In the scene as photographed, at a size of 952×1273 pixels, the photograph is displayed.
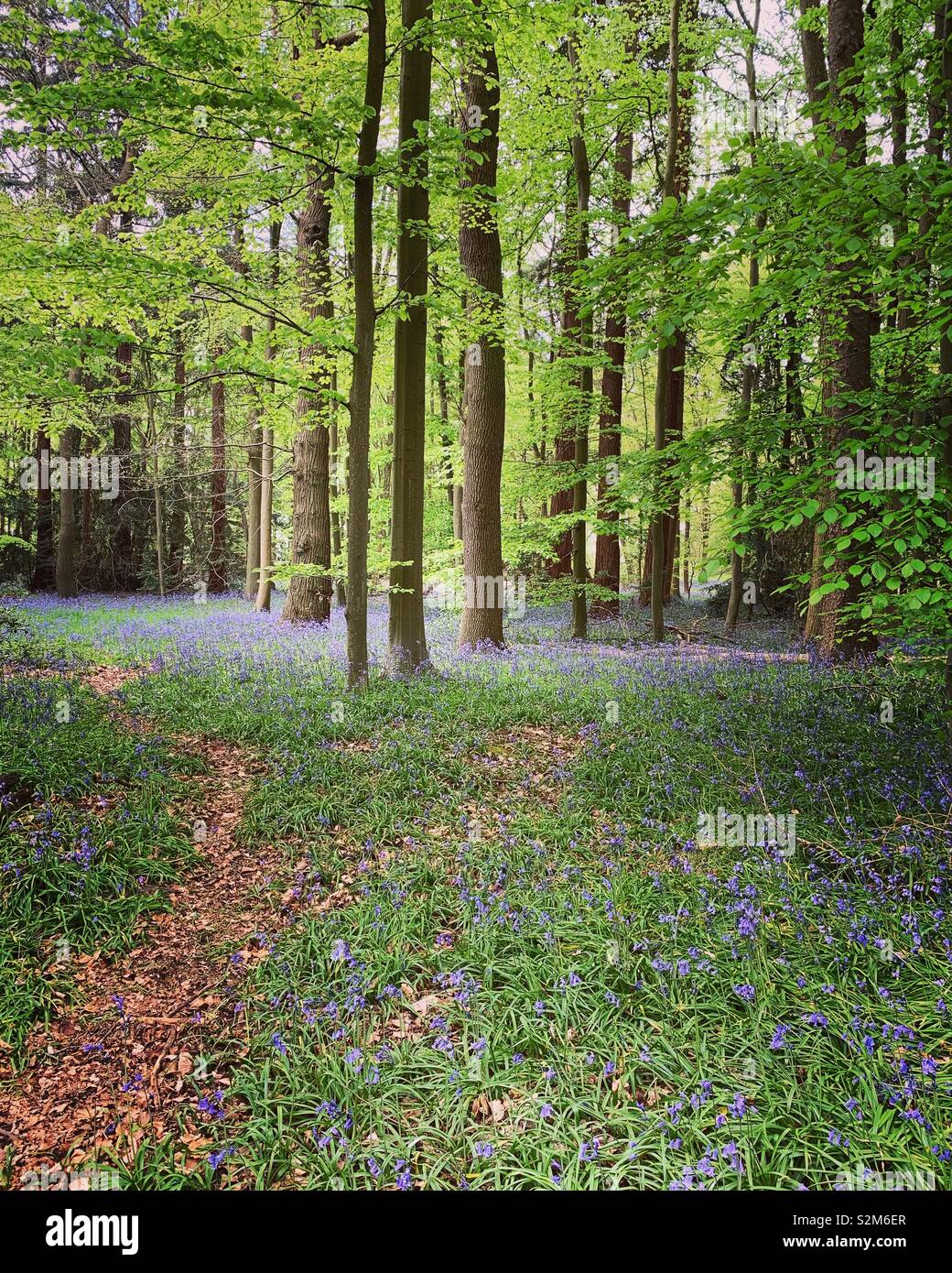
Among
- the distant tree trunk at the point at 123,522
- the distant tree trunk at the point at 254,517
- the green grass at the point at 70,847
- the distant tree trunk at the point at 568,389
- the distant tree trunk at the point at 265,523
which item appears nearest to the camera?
the green grass at the point at 70,847

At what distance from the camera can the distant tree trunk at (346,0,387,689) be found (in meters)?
6.95

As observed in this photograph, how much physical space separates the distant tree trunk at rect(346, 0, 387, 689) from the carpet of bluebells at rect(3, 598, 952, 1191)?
1179mm

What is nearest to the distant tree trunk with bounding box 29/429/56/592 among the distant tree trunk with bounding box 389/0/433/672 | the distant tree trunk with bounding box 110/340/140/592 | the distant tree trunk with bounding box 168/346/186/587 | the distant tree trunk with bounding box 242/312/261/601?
the distant tree trunk with bounding box 110/340/140/592

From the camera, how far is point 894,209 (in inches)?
157

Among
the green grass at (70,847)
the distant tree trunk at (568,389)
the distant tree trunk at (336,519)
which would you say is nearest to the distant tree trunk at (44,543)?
the distant tree trunk at (336,519)

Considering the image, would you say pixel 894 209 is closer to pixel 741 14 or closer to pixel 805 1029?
pixel 805 1029

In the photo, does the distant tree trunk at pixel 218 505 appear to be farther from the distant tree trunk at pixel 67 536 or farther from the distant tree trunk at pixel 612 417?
the distant tree trunk at pixel 612 417

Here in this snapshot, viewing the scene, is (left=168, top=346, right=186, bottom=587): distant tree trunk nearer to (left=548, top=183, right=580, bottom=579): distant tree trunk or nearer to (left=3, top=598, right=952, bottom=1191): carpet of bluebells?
(left=548, top=183, right=580, bottom=579): distant tree trunk

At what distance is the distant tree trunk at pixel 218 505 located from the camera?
2320 cm

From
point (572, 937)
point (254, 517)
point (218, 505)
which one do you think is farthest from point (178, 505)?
point (572, 937)

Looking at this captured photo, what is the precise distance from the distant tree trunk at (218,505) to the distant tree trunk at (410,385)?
15.5 m

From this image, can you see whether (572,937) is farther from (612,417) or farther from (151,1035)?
(612,417)

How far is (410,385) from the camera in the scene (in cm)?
823

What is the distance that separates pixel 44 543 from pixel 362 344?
64.6 ft
